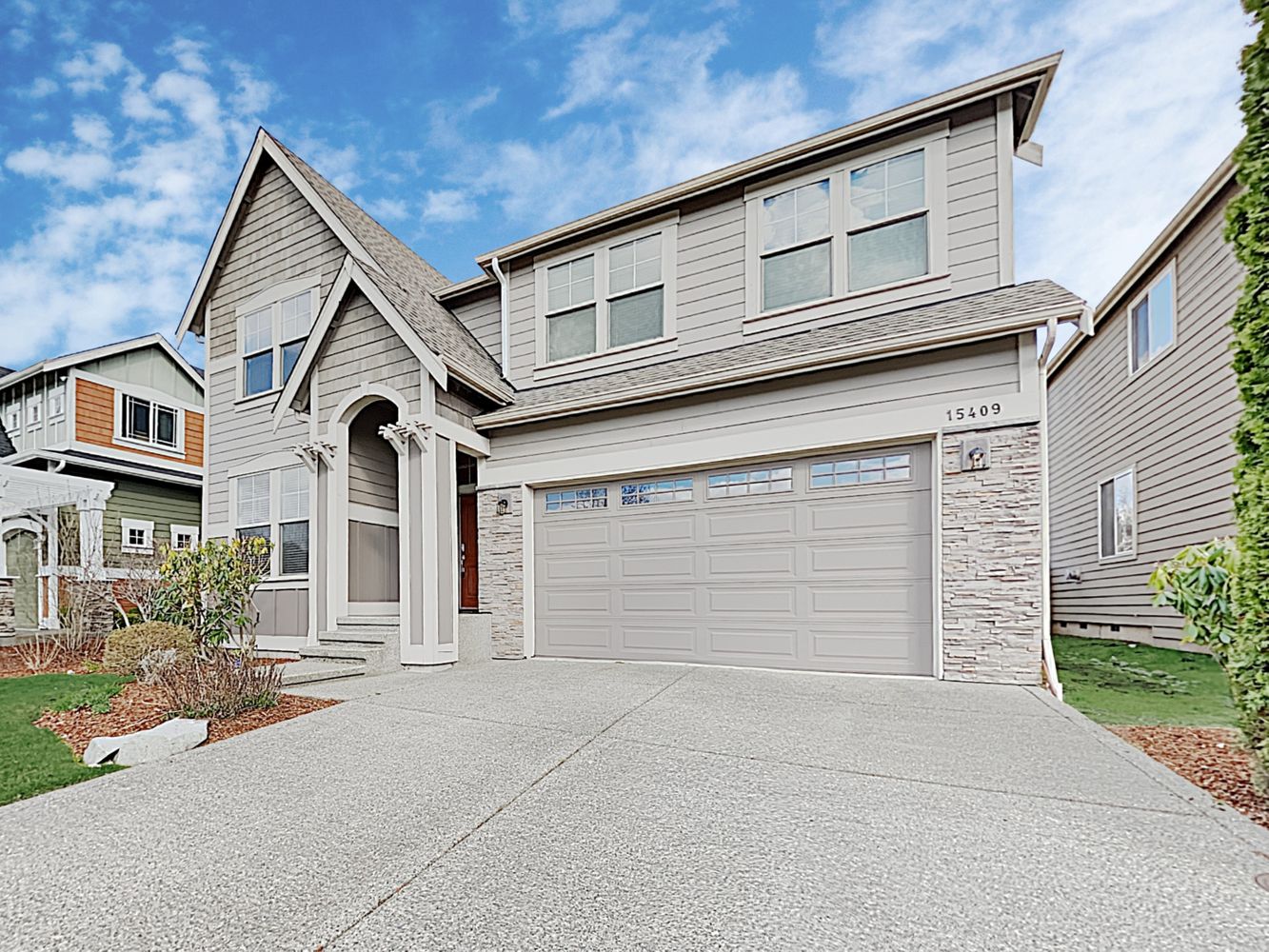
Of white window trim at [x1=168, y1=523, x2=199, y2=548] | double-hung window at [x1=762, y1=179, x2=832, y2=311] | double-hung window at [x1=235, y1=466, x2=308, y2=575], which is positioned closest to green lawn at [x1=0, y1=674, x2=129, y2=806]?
double-hung window at [x1=235, y1=466, x2=308, y2=575]

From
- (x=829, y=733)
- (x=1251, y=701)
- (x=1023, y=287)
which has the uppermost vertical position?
(x=1023, y=287)

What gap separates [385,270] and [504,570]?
200 inches

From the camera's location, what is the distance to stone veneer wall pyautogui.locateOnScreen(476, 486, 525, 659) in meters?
8.51

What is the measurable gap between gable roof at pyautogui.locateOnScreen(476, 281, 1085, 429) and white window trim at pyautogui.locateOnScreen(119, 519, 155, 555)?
1133 centimetres

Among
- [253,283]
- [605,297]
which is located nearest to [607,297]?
[605,297]

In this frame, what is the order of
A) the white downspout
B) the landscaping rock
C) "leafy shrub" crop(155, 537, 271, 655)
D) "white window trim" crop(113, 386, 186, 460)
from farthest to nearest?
"white window trim" crop(113, 386, 186, 460), the white downspout, "leafy shrub" crop(155, 537, 271, 655), the landscaping rock

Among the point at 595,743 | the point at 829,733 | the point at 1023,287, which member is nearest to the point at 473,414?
the point at 595,743

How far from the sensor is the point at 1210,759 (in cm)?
398

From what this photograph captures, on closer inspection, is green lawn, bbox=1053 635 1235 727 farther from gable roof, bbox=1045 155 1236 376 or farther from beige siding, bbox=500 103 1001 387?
beige siding, bbox=500 103 1001 387

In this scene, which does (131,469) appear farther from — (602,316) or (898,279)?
(898,279)

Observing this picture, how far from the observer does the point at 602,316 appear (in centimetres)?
905

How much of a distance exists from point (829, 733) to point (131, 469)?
56.4ft

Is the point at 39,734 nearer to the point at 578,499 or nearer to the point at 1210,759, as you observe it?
the point at 578,499

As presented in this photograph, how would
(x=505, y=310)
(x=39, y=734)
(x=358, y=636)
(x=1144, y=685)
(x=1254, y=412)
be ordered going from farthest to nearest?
(x=505, y=310) < (x=358, y=636) < (x=1144, y=685) < (x=39, y=734) < (x=1254, y=412)
